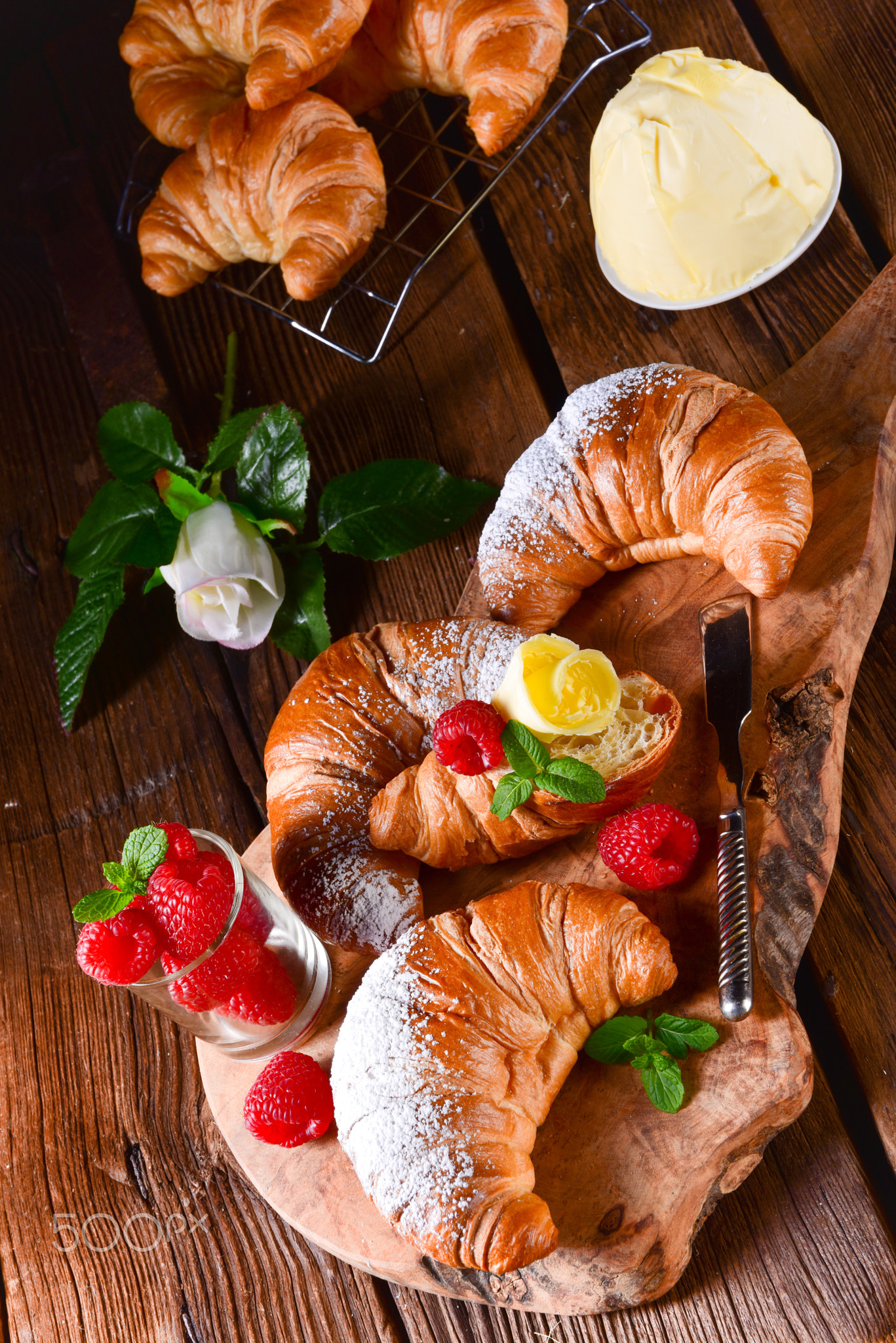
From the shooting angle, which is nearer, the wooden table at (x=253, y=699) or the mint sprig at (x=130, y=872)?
the mint sprig at (x=130, y=872)

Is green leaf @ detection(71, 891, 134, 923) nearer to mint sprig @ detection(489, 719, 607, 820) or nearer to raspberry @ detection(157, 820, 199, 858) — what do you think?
raspberry @ detection(157, 820, 199, 858)

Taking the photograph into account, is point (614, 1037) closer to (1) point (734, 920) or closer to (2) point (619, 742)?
(1) point (734, 920)

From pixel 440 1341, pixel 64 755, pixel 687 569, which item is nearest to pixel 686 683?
pixel 687 569

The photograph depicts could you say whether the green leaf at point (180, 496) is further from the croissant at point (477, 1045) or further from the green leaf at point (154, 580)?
the croissant at point (477, 1045)

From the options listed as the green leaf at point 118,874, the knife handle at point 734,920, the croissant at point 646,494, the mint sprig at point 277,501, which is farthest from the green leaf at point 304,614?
the knife handle at point 734,920

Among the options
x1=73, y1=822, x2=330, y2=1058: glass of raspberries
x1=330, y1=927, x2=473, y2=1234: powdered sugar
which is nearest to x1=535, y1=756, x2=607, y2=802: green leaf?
x1=330, y1=927, x2=473, y2=1234: powdered sugar
